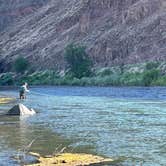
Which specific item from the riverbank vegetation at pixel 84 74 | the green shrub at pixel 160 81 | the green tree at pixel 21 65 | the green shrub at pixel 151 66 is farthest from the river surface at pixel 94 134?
the green tree at pixel 21 65

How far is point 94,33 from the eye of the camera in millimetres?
118250

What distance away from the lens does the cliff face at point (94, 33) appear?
10500 cm

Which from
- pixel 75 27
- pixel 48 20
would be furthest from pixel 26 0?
pixel 75 27

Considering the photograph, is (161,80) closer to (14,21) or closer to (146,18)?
(146,18)

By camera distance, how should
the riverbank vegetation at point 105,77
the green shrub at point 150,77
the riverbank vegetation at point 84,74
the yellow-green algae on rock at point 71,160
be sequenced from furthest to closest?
the riverbank vegetation at point 84,74 < the riverbank vegetation at point 105,77 < the green shrub at point 150,77 < the yellow-green algae on rock at point 71,160

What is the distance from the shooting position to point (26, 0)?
173 m

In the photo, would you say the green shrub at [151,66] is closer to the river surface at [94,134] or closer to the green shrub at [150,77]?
the green shrub at [150,77]

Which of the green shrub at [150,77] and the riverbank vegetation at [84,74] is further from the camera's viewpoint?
the riverbank vegetation at [84,74]

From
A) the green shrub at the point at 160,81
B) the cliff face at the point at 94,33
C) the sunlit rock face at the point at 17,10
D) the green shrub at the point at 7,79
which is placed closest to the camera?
the green shrub at the point at 160,81

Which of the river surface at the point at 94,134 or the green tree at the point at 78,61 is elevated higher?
the green tree at the point at 78,61

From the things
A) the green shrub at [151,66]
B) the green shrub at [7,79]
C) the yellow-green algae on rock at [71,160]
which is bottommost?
the yellow-green algae on rock at [71,160]

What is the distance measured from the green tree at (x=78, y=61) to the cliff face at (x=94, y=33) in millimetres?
3728

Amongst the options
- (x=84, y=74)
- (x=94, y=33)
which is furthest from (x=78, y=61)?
(x=94, y=33)

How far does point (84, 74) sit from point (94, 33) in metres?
19.2
